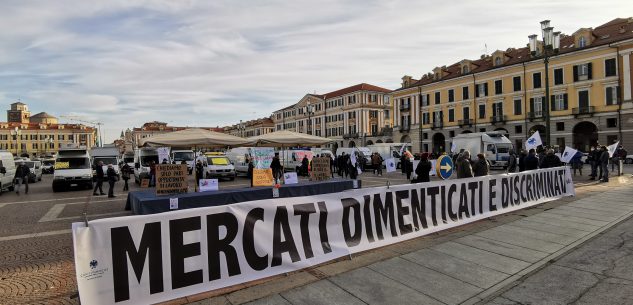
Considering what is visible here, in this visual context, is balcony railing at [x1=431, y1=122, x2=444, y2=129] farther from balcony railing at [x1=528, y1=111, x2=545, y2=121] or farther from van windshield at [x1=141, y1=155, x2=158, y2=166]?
van windshield at [x1=141, y1=155, x2=158, y2=166]

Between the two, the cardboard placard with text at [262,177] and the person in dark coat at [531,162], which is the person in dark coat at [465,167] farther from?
the cardboard placard with text at [262,177]

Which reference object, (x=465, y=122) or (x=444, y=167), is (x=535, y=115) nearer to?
(x=465, y=122)

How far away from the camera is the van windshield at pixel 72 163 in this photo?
65.1 ft

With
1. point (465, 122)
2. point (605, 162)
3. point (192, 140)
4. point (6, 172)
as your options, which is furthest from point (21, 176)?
point (465, 122)

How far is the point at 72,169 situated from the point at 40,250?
15155 mm

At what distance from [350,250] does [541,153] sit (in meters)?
15.1

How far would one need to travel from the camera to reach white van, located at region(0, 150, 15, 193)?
59.8ft

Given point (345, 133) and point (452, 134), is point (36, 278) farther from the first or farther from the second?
point (345, 133)

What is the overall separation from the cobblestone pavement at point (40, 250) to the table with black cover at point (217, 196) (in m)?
1.60

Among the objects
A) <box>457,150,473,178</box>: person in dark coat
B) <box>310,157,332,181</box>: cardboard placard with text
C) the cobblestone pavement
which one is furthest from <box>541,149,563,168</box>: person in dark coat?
<box>310,157,332,181</box>: cardboard placard with text

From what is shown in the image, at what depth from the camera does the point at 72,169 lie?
1989cm

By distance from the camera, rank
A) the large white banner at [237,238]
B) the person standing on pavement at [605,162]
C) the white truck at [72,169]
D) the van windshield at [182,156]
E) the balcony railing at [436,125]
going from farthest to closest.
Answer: the balcony railing at [436,125] → the van windshield at [182,156] → the white truck at [72,169] → the person standing on pavement at [605,162] → the large white banner at [237,238]

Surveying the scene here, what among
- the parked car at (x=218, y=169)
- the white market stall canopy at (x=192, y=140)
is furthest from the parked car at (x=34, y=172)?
the white market stall canopy at (x=192, y=140)

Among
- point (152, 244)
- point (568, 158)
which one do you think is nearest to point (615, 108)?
point (568, 158)
